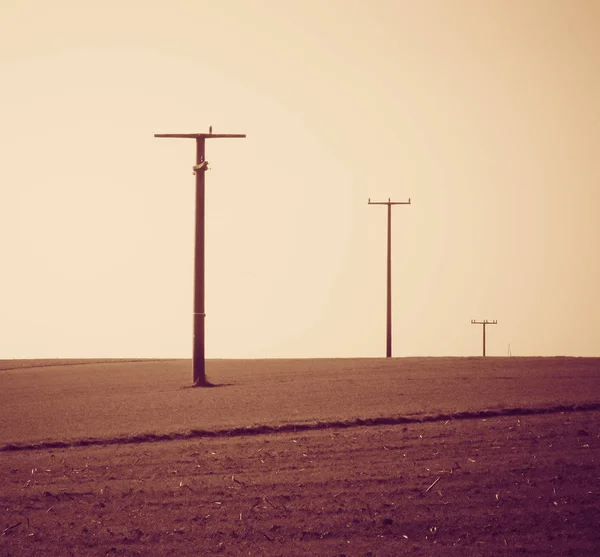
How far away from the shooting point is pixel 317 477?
41.7 ft

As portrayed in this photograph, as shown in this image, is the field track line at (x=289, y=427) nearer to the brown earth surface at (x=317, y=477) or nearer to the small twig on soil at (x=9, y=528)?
the brown earth surface at (x=317, y=477)

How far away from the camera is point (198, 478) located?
42.6ft

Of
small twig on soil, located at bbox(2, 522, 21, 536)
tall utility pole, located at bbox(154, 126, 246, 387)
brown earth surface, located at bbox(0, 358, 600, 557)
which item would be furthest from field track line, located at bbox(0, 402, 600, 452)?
tall utility pole, located at bbox(154, 126, 246, 387)

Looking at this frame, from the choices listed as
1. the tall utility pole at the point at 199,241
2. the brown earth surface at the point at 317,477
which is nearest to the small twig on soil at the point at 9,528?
the brown earth surface at the point at 317,477

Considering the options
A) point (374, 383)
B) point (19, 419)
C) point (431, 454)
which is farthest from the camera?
point (374, 383)

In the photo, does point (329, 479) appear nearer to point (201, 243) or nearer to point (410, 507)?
point (410, 507)

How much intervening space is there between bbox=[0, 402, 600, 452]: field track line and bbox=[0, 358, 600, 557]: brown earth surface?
4 cm

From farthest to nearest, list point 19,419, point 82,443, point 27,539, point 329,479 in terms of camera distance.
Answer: point 19,419 → point 82,443 → point 329,479 → point 27,539

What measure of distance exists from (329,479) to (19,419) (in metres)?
9.57

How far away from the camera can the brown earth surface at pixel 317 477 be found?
34.3 feet

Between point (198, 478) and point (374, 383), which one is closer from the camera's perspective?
point (198, 478)

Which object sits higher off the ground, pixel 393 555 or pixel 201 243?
pixel 201 243

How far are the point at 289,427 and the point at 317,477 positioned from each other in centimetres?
371

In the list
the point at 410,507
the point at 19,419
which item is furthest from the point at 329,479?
the point at 19,419
